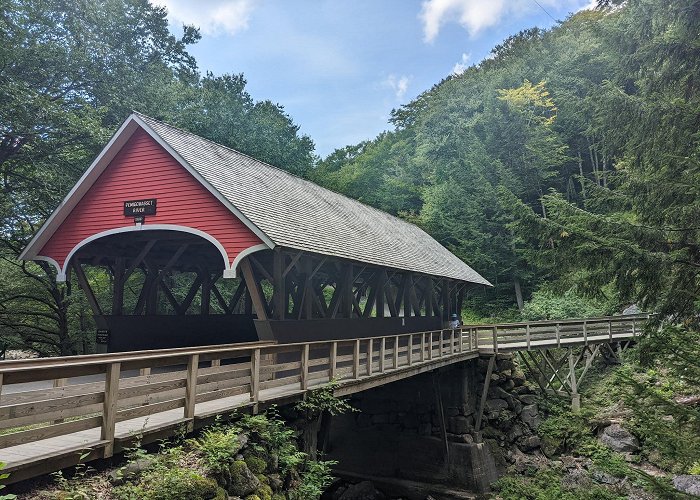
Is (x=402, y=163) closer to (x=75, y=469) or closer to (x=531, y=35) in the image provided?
(x=531, y=35)

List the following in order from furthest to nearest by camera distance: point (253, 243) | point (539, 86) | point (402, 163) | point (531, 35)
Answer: point (531, 35) → point (402, 163) → point (539, 86) → point (253, 243)

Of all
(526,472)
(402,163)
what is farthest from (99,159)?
(402,163)

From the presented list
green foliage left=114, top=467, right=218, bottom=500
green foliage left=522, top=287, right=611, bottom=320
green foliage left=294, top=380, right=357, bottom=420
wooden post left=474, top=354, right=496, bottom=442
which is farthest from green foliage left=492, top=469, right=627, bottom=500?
green foliage left=522, top=287, right=611, bottom=320

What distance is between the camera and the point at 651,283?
7016 millimetres

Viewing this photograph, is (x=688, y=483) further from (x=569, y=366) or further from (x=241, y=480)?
(x=241, y=480)

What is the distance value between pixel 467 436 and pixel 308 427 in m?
9.14

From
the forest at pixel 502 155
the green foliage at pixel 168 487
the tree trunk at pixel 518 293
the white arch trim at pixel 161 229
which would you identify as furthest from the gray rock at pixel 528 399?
the green foliage at pixel 168 487

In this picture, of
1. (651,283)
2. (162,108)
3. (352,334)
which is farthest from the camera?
(162,108)

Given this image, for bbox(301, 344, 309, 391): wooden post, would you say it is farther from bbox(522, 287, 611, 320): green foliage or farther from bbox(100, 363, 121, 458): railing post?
bbox(522, 287, 611, 320): green foliage

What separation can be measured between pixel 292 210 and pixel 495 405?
10386 mm

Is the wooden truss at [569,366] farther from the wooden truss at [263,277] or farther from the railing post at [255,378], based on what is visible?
the railing post at [255,378]

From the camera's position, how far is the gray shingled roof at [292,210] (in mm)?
9586

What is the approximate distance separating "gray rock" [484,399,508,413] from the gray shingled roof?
15.2 ft

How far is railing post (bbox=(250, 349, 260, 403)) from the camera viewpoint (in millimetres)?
6323
